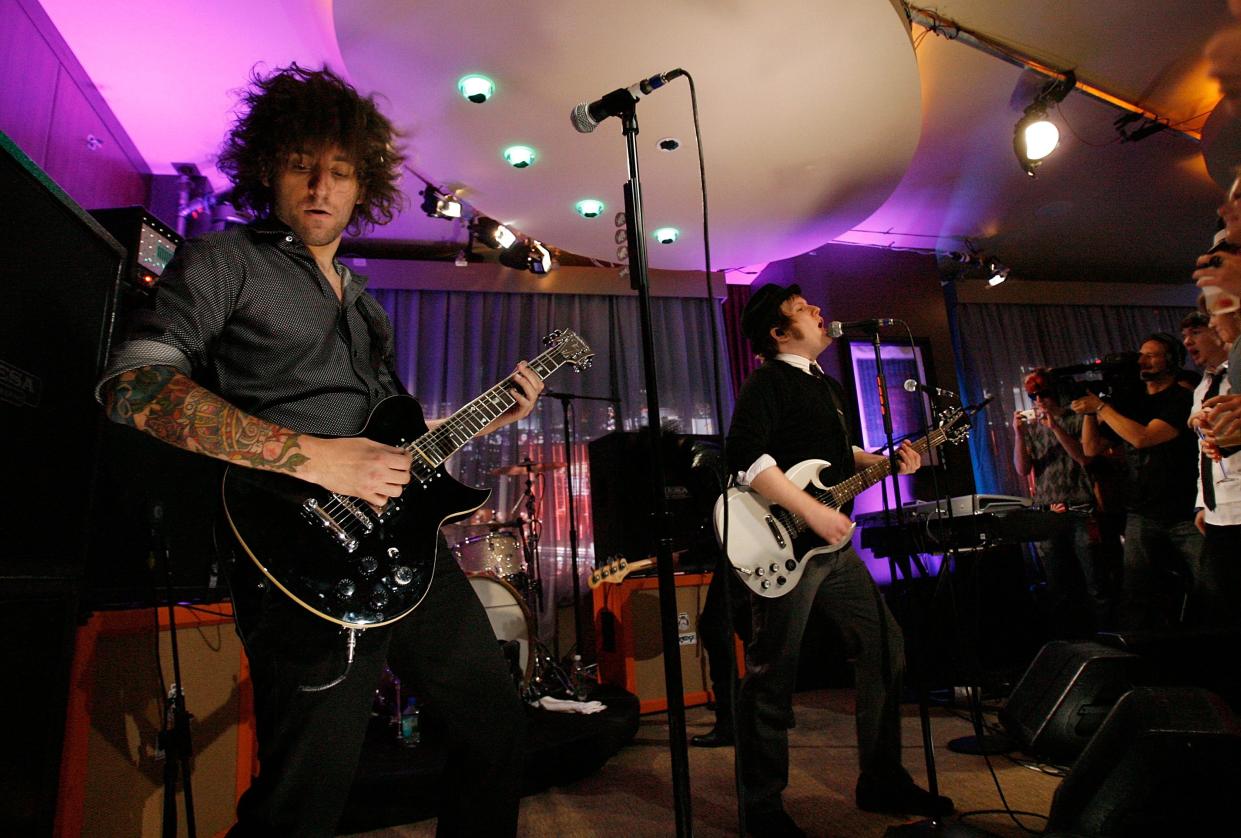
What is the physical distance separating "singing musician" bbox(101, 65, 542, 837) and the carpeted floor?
147cm

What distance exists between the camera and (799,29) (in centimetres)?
367

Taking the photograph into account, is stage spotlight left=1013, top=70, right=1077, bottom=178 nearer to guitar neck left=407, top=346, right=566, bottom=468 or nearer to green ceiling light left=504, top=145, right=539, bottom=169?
green ceiling light left=504, top=145, right=539, bottom=169

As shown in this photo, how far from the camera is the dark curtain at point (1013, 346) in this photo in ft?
24.9

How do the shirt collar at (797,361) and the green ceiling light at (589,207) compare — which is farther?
the green ceiling light at (589,207)

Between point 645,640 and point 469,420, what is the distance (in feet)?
11.2

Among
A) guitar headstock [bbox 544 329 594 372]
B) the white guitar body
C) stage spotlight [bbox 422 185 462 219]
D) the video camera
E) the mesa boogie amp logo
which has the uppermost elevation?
stage spotlight [bbox 422 185 462 219]

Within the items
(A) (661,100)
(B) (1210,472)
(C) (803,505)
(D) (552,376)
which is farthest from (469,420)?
(D) (552,376)

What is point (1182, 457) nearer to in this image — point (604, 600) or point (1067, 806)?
point (1067, 806)

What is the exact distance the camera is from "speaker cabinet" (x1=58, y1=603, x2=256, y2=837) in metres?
1.95

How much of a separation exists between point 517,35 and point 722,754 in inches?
157

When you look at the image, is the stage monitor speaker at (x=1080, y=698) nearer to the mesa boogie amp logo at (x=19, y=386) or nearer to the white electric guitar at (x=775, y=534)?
the white electric guitar at (x=775, y=534)

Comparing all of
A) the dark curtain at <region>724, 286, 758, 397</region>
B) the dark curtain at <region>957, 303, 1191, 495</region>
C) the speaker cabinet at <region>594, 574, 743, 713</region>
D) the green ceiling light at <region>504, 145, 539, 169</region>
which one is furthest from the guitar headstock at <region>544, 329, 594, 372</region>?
the dark curtain at <region>957, 303, 1191, 495</region>

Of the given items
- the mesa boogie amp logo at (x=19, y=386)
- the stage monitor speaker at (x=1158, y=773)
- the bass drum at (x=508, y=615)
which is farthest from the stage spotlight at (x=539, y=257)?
the stage monitor speaker at (x=1158, y=773)

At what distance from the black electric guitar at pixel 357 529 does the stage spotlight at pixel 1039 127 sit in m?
5.19
